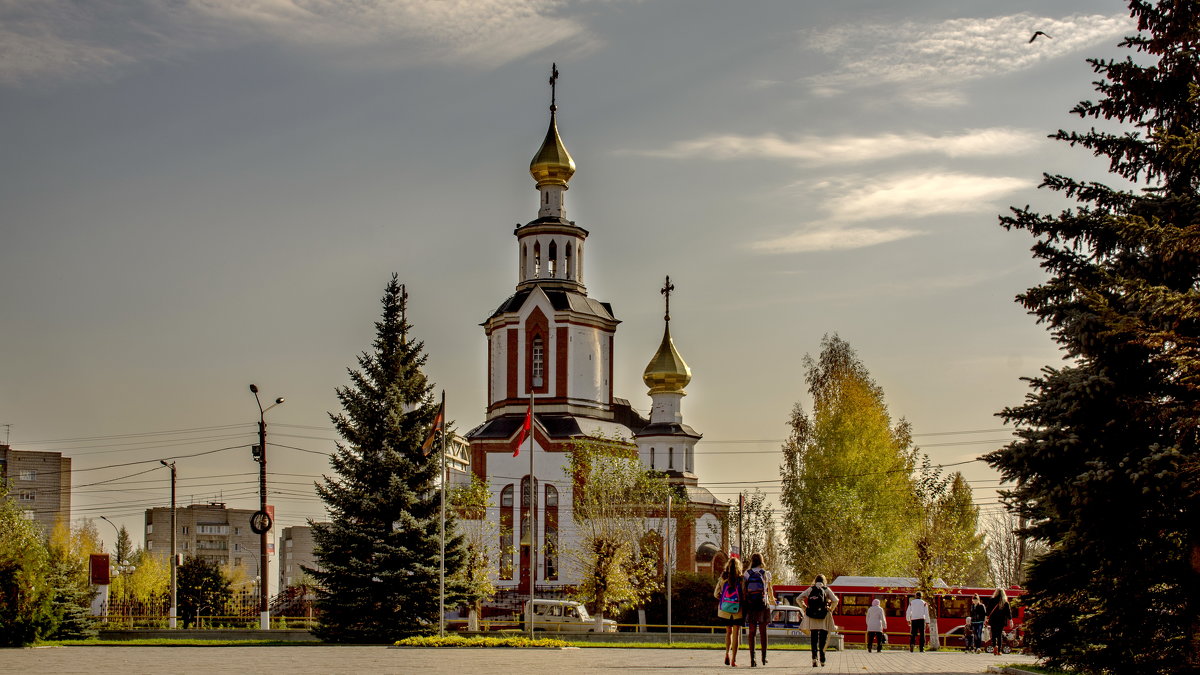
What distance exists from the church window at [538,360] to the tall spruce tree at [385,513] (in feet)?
93.2

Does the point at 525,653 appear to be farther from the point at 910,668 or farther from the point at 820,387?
the point at 820,387

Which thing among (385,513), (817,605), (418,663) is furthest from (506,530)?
(418,663)

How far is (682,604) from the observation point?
168 feet

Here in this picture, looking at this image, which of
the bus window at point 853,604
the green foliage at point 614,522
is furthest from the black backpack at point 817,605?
the green foliage at point 614,522

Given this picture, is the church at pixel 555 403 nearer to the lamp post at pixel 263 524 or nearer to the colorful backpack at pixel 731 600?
the lamp post at pixel 263 524

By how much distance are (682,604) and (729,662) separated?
34722 millimetres

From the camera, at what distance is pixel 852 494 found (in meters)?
50.6

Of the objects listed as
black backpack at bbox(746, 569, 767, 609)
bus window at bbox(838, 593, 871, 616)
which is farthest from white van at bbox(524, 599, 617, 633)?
black backpack at bbox(746, 569, 767, 609)

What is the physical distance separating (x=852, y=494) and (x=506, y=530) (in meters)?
15.9

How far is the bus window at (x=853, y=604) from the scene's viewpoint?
43.1m

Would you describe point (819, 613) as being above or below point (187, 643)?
above

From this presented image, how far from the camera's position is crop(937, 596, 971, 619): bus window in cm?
4294

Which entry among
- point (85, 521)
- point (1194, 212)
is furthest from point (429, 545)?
point (85, 521)

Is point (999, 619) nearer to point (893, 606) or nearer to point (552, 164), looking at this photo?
point (893, 606)
